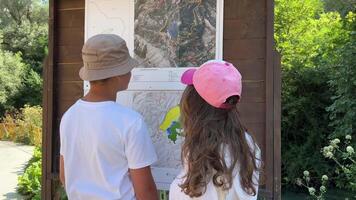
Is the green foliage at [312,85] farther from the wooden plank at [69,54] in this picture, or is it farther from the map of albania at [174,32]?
the wooden plank at [69,54]

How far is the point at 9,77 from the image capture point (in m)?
20.2

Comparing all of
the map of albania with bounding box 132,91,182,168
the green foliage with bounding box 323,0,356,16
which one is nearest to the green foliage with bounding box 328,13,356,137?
the green foliage with bounding box 323,0,356,16

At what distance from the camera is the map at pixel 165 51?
8.48ft

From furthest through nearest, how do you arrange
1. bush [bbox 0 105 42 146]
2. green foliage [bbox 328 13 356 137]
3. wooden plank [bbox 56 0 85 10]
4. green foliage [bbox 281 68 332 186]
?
bush [bbox 0 105 42 146], green foliage [bbox 281 68 332 186], green foliage [bbox 328 13 356 137], wooden plank [bbox 56 0 85 10]

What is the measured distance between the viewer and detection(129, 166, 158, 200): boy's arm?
1815 mm

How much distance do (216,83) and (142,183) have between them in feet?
1.62

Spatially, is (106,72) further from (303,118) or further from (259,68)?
(303,118)

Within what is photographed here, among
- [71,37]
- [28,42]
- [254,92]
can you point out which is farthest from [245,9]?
[28,42]

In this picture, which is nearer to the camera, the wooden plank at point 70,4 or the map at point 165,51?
the map at point 165,51

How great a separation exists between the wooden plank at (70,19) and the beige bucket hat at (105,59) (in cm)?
103

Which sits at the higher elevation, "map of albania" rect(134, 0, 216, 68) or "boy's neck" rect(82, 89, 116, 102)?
"map of albania" rect(134, 0, 216, 68)

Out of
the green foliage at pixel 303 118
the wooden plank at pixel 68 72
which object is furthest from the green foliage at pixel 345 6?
the wooden plank at pixel 68 72

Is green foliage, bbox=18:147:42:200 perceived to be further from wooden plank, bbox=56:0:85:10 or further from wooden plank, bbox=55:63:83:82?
wooden plank, bbox=56:0:85:10

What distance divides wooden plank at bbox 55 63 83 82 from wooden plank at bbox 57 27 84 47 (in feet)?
0.44
